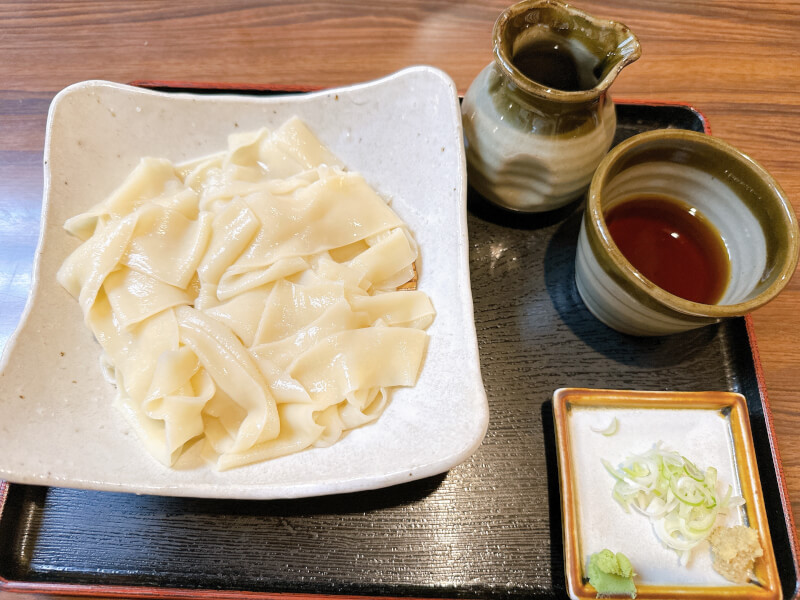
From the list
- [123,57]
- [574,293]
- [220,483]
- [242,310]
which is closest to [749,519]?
[574,293]

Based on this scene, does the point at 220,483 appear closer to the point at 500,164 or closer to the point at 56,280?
the point at 56,280

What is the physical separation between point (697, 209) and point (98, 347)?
1.81 m

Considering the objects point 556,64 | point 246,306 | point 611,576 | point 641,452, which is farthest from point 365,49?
point 611,576

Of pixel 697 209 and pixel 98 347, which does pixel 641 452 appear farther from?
pixel 98 347

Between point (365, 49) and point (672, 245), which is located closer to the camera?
point (672, 245)

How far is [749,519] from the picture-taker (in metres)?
1.33

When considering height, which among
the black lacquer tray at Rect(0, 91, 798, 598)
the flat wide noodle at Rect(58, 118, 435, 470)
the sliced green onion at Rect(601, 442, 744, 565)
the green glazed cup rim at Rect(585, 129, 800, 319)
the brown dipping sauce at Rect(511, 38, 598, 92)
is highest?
the brown dipping sauce at Rect(511, 38, 598, 92)

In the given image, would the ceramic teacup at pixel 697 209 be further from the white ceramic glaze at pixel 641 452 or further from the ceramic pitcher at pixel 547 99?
the white ceramic glaze at pixel 641 452

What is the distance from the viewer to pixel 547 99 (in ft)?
4.47

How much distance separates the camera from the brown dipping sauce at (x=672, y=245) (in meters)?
1.51

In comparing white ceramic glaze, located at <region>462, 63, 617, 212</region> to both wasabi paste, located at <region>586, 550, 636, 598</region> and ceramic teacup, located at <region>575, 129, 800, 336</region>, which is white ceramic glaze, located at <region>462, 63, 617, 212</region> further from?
wasabi paste, located at <region>586, 550, 636, 598</region>

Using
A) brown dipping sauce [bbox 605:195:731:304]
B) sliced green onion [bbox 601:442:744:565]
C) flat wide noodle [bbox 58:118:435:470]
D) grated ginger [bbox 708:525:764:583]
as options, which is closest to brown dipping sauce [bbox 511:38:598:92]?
brown dipping sauce [bbox 605:195:731:304]

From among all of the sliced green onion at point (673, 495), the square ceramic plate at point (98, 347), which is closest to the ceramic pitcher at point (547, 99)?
the square ceramic plate at point (98, 347)

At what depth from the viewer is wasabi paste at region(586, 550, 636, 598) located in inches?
47.2
